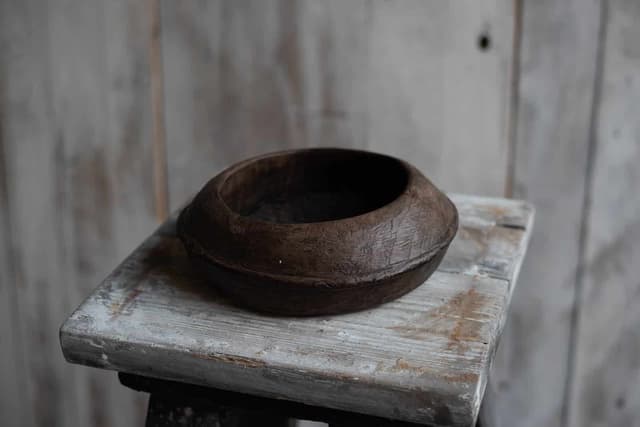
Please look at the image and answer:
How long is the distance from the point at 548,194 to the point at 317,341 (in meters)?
0.59

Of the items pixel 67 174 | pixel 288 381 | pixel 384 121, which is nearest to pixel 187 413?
pixel 288 381

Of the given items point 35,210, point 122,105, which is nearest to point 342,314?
point 122,105

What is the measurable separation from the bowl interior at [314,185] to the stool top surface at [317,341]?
0.34ft

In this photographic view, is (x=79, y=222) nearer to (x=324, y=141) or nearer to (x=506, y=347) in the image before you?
(x=324, y=141)

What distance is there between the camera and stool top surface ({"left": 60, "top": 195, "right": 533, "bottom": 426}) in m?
0.66

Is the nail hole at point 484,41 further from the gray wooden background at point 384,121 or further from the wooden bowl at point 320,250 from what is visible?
the wooden bowl at point 320,250

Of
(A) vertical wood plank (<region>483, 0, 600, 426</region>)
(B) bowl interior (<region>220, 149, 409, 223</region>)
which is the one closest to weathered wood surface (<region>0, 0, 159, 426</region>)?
(B) bowl interior (<region>220, 149, 409, 223</region>)

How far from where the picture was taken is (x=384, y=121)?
1.20 meters

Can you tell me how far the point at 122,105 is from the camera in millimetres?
1275

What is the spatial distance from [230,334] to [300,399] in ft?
0.27

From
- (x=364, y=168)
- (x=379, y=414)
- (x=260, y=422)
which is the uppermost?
(x=364, y=168)

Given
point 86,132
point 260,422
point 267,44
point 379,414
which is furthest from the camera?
point 86,132

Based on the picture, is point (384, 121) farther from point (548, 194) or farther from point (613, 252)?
point (613, 252)

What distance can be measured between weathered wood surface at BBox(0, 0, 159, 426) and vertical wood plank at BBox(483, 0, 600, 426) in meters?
0.55
